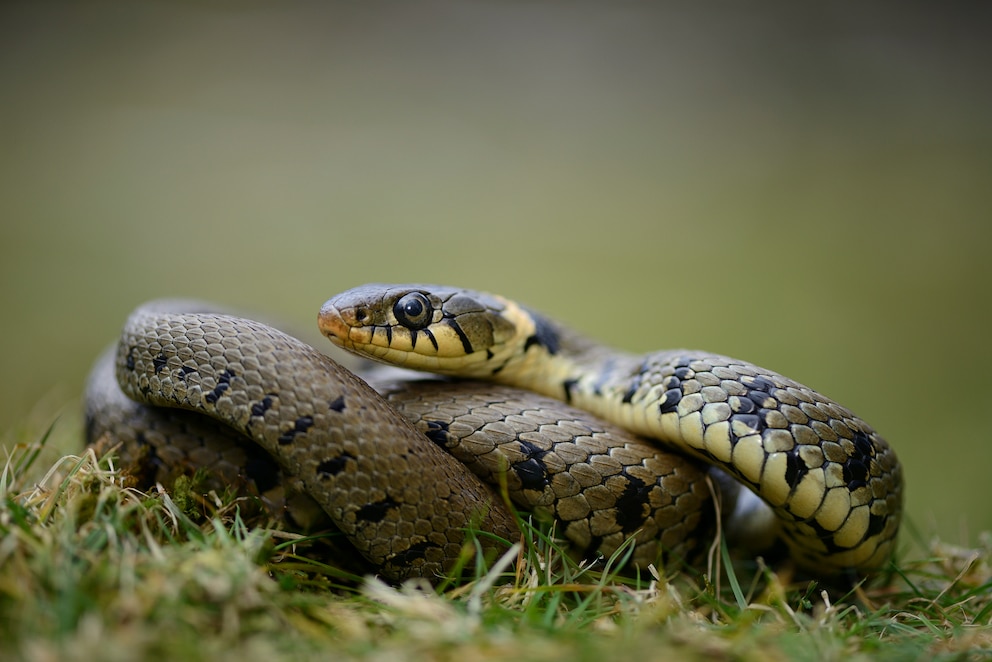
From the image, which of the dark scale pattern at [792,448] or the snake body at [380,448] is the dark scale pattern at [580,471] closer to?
the snake body at [380,448]

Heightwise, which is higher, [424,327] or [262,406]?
[424,327]

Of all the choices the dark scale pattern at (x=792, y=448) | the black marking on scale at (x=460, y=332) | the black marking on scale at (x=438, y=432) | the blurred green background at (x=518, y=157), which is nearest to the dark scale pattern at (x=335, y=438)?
the black marking on scale at (x=438, y=432)

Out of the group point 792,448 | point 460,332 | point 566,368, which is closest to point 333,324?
point 460,332

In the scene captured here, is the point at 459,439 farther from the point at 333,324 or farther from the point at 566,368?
the point at 566,368

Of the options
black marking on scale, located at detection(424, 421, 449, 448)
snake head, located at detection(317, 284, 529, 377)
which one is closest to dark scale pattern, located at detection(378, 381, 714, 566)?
Answer: black marking on scale, located at detection(424, 421, 449, 448)

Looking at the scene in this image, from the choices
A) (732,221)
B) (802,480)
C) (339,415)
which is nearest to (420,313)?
(339,415)

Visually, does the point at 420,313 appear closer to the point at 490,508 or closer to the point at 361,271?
the point at 490,508

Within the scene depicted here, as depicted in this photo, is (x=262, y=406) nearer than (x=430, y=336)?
Yes
